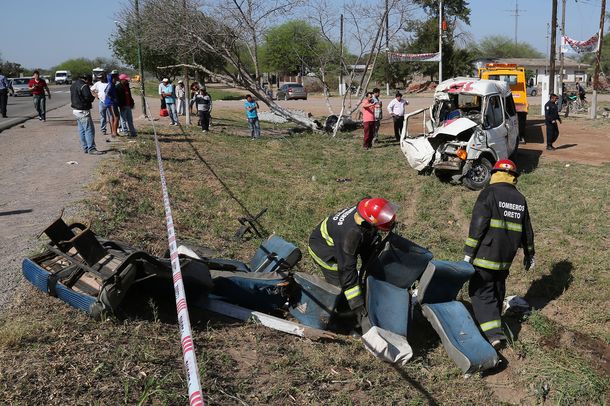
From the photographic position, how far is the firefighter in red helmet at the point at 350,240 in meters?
4.76

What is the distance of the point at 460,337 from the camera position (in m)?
5.05

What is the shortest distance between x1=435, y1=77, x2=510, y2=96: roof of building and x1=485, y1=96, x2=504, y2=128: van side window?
0.64ft

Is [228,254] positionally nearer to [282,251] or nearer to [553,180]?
[282,251]

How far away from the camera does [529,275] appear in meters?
7.16

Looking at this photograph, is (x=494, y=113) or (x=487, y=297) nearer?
(x=487, y=297)

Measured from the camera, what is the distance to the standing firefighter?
540 centimetres

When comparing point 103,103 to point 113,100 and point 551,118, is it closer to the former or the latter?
point 113,100

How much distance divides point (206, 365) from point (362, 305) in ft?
5.10

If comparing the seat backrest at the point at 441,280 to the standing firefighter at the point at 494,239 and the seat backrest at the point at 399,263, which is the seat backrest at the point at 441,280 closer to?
the seat backrest at the point at 399,263

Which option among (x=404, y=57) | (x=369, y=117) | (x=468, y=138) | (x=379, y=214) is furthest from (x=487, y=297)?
(x=404, y=57)

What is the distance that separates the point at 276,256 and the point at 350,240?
4.36 ft

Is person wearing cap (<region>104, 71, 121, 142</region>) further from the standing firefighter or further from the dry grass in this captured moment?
the standing firefighter

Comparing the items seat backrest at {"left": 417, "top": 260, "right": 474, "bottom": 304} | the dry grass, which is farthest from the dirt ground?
seat backrest at {"left": 417, "top": 260, "right": 474, "bottom": 304}

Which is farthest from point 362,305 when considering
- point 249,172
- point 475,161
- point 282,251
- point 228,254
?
point 249,172
